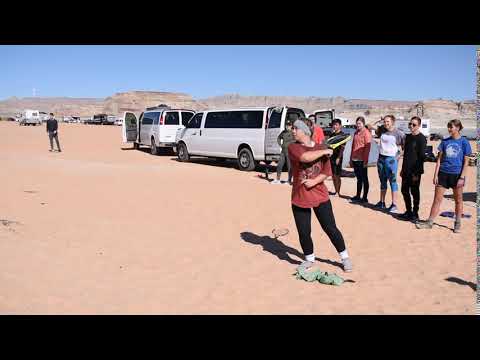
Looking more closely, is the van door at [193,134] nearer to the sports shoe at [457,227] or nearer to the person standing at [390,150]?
the person standing at [390,150]

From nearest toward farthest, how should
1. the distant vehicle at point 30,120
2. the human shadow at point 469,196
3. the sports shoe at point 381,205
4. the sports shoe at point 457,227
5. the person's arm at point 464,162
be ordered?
the person's arm at point 464,162 < the sports shoe at point 457,227 < the sports shoe at point 381,205 < the human shadow at point 469,196 < the distant vehicle at point 30,120

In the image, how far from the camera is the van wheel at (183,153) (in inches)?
664

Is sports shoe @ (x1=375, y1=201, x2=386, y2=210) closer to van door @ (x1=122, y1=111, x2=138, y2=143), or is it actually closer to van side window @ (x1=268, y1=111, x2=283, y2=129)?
van side window @ (x1=268, y1=111, x2=283, y2=129)

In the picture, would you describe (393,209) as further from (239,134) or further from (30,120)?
(30,120)

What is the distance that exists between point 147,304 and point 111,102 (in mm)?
124371

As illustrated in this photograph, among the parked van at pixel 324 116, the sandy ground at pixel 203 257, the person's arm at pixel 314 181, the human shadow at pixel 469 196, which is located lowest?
the sandy ground at pixel 203 257

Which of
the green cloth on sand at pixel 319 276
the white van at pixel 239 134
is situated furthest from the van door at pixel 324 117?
the green cloth on sand at pixel 319 276

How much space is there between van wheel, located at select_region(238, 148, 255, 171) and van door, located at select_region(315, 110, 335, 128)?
3264 millimetres

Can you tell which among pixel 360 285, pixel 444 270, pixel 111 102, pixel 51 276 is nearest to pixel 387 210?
pixel 444 270

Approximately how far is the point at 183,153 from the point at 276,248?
11539mm

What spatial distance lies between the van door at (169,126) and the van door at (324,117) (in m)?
6.48

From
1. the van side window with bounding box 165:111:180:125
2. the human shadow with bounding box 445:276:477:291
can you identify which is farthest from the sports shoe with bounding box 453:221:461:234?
the van side window with bounding box 165:111:180:125

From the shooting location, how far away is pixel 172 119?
61.2ft
